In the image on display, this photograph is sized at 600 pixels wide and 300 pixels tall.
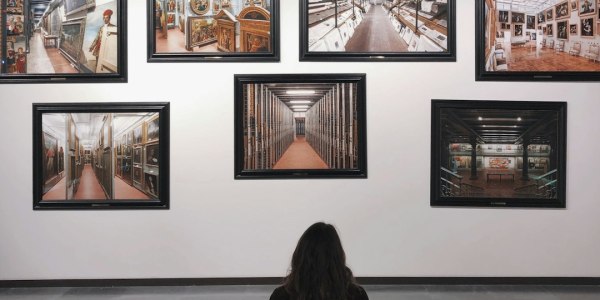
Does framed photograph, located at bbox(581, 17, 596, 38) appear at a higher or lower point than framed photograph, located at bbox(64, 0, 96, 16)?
lower

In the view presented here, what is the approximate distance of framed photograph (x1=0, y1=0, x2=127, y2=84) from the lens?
5.23m

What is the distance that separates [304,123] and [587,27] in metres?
3.81

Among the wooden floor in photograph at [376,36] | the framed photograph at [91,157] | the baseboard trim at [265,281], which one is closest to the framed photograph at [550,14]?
the wooden floor in photograph at [376,36]

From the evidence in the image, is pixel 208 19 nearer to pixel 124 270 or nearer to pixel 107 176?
pixel 107 176

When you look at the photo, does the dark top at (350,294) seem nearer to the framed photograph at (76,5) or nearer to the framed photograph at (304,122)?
the framed photograph at (304,122)

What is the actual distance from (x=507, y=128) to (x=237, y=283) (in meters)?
3.96

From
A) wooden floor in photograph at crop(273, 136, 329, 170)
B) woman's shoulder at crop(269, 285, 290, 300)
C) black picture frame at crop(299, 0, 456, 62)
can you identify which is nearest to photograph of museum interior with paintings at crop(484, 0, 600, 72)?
black picture frame at crop(299, 0, 456, 62)

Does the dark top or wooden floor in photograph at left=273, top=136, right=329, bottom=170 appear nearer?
the dark top

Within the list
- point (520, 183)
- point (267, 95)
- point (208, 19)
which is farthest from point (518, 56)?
point (208, 19)

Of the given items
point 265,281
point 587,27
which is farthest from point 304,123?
point 587,27

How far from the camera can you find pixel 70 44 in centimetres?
525

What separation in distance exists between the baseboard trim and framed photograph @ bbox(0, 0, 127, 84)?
255 cm

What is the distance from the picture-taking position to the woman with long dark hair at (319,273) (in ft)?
6.58

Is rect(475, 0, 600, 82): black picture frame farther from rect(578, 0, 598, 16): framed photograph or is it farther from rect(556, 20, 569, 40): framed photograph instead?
rect(578, 0, 598, 16): framed photograph
